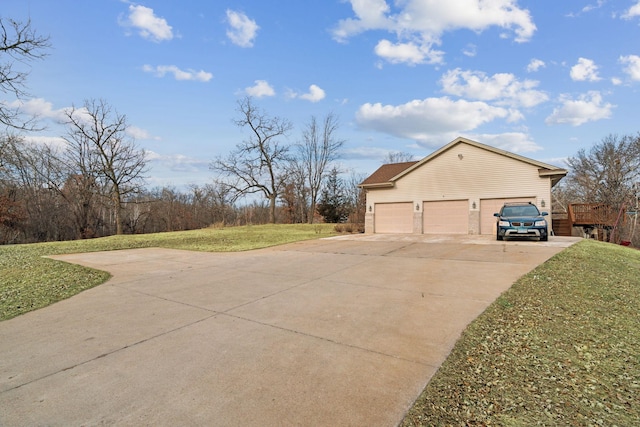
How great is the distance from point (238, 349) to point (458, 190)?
55.1 ft

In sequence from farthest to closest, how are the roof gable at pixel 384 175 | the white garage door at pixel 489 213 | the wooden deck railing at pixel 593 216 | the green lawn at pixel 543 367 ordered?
1. the roof gable at pixel 384 175
2. the wooden deck railing at pixel 593 216
3. the white garage door at pixel 489 213
4. the green lawn at pixel 543 367

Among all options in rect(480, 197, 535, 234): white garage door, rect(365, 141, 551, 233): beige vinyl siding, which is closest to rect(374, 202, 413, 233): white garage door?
rect(365, 141, 551, 233): beige vinyl siding

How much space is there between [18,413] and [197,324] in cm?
186

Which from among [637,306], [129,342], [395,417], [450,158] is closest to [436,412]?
[395,417]

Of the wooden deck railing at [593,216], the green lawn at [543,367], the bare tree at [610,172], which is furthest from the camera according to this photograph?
the bare tree at [610,172]

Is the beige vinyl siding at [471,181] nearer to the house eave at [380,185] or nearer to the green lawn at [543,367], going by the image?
the house eave at [380,185]

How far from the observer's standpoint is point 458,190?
17.3 metres

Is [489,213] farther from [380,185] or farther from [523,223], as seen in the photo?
[380,185]

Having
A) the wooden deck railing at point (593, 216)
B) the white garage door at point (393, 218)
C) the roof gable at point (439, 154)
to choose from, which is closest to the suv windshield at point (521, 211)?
the roof gable at point (439, 154)

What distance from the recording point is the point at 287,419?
2057mm

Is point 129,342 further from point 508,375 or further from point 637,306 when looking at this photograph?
point 637,306

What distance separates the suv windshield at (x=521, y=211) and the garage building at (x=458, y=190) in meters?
3.00

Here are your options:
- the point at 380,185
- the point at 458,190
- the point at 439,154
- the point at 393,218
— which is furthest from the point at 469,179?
the point at 380,185

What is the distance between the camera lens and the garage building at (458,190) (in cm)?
1564
